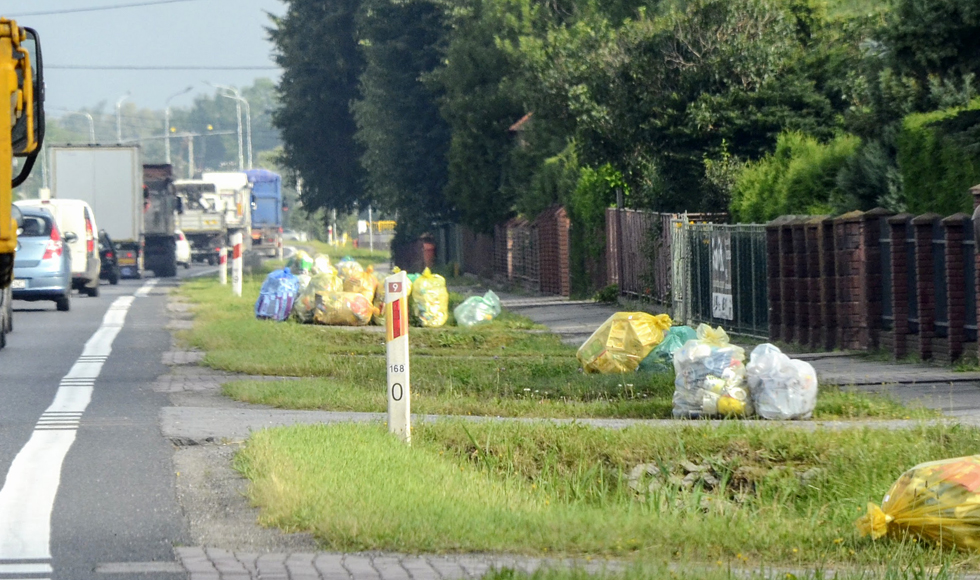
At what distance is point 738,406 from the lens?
11.5 metres

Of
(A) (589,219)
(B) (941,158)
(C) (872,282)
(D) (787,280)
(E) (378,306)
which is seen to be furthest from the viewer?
(A) (589,219)

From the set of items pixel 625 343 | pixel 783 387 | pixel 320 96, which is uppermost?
pixel 320 96

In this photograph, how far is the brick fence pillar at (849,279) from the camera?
56.8ft

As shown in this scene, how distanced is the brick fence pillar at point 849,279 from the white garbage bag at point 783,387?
20.4ft

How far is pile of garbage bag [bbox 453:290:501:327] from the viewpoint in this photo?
75.7ft

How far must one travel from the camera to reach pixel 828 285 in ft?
59.6

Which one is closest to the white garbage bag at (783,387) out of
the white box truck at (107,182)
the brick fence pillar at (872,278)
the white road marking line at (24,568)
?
the brick fence pillar at (872,278)

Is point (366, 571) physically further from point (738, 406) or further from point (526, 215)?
point (526, 215)

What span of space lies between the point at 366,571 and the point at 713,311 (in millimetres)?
16727

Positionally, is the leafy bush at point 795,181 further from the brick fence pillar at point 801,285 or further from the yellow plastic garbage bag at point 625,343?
the yellow plastic garbage bag at point 625,343

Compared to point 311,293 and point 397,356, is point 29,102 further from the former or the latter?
point 311,293

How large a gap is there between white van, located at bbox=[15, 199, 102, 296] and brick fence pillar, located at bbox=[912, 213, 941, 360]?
1954 cm

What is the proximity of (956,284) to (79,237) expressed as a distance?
20.8 m

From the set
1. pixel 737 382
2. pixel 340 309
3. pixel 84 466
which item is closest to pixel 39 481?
pixel 84 466
